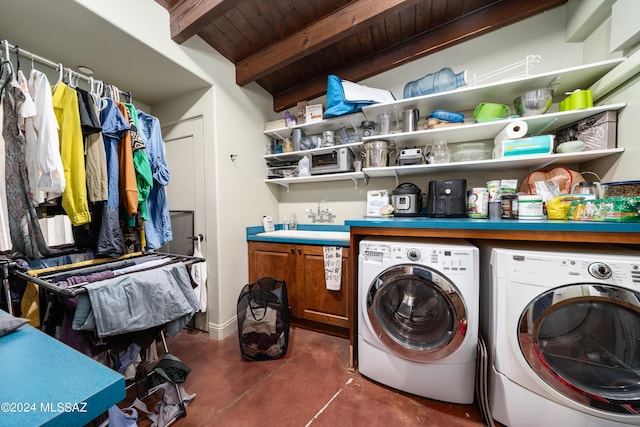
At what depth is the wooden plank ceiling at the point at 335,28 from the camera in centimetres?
156

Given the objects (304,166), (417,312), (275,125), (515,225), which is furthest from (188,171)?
(515,225)

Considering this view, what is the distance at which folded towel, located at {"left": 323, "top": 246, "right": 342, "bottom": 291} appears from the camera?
1.83 metres

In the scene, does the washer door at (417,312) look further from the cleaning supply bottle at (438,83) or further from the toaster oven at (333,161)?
the cleaning supply bottle at (438,83)

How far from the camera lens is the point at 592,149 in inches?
56.2

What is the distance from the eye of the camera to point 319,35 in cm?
173

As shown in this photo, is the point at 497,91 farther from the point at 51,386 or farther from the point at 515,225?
the point at 51,386

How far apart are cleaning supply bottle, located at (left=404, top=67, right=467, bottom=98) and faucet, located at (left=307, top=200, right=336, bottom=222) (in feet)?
4.45

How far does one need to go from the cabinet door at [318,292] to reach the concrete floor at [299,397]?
252 millimetres

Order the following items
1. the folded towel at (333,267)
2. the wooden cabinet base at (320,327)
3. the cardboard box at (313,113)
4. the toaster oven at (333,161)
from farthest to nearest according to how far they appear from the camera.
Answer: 1. the cardboard box at (313,113)
2. the toaster oven at (333,161)
3. the wooden cabinet base at (320,327)
4. the folded towel at (333,267)

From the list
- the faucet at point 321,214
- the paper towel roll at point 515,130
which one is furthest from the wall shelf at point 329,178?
the paper towel roll at point 515,130

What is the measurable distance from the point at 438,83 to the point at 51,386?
250 centimetres

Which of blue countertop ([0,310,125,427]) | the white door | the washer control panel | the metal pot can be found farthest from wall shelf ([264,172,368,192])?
blue countertop ([0,310,125,427])

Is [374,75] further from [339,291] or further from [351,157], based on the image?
[339,291]

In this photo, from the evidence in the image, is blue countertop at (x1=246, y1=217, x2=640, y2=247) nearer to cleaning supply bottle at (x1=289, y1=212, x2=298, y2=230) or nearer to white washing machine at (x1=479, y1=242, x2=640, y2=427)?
white washing machine at (x1=479, y1=242, x2=640, y2=427)
